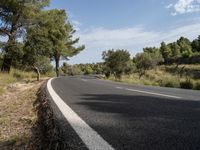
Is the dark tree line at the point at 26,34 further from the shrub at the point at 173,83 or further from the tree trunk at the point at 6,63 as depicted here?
the shrub at the point at 173,83

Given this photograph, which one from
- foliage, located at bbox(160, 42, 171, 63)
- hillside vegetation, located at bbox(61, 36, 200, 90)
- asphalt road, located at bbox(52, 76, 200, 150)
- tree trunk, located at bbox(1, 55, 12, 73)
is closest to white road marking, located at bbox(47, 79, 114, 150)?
asphalt road, located at bbox(52, 76, 200, 150)

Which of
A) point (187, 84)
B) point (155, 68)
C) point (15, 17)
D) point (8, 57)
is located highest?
point (15, 17)

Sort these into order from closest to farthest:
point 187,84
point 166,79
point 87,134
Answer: point 87,134, point 187,84, point 166,79

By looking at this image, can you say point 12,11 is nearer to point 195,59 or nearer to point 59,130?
point 59,130

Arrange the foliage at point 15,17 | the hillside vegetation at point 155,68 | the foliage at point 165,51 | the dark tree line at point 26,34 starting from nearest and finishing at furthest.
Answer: the hillside vegetation at point 155,68 < the dark tree line at point 26,34 < the foliage at point 15,17 < the foliage at point 165,51

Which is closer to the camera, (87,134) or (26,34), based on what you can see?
(87,134)

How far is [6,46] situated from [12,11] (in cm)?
412

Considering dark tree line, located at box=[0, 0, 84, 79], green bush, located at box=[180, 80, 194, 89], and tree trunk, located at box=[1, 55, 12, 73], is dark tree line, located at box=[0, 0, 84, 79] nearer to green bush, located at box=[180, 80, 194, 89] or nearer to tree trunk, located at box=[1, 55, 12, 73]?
tree trunk, located at box=[1, 55, 12, 73]

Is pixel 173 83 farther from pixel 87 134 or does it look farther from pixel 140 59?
pixel 140 59

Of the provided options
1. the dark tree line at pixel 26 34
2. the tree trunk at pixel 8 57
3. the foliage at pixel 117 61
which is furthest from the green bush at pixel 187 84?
the foliage at pixel 117 61

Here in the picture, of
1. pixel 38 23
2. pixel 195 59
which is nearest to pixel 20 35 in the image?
pixel 38 23

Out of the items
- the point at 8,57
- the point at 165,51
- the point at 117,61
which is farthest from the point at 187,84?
the point at 165,51

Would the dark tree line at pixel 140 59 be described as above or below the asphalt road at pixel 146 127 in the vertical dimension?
above

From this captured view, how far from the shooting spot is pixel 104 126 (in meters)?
3.79
